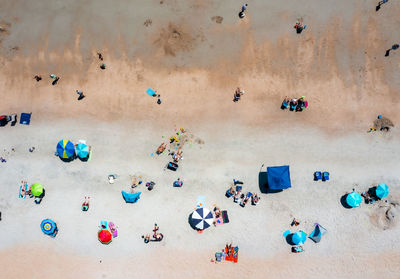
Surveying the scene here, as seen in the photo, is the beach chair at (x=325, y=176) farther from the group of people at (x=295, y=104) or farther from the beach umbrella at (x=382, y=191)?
the group of people at (x=295, y=104)

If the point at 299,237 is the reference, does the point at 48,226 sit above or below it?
above

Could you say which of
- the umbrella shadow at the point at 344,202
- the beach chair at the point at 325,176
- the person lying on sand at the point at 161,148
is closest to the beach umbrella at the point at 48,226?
the person lying on sand at the point at 161,148

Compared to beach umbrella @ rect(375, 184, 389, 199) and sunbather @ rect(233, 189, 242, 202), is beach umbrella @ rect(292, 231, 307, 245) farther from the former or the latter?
beach umbrella @ rect(375, 184, 389, 199)

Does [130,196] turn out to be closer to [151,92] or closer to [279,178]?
[151,92]

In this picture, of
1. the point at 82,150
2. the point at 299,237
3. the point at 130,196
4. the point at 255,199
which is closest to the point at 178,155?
the point at 130,196

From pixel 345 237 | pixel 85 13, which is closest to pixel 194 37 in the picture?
pixel 85 13

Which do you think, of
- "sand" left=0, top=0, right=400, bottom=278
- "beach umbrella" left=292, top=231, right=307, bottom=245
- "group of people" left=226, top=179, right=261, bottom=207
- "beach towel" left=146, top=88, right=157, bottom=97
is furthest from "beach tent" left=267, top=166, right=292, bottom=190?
"beach towel" left=146, top=88, right=157, bottom=97
